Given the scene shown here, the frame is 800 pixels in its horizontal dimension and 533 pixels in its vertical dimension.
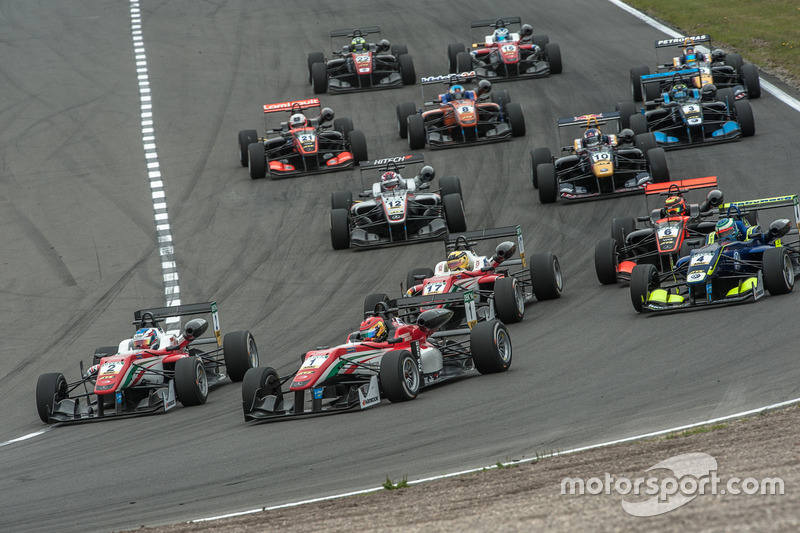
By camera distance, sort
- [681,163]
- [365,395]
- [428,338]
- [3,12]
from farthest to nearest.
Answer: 1. [3,12]
2. [681,163]
3. [428,338]
4. [365,395]

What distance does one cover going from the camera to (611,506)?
313 inches

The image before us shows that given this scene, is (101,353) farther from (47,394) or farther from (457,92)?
(457,92)

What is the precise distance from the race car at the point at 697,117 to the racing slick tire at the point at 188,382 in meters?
15.3

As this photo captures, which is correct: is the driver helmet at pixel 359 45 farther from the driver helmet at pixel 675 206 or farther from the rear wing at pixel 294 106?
the driver helmet at pixel 675 206

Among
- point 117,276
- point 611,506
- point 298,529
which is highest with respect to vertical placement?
point 611,506

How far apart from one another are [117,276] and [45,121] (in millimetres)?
13552

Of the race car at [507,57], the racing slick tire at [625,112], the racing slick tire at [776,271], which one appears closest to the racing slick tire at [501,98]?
the racing slick tire at [625,112]

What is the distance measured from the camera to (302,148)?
96.1 feet

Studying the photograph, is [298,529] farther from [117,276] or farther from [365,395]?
[117,276]

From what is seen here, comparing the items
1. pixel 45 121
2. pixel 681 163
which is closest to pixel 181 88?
pixel 45 121

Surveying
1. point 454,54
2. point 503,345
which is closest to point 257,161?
point 454,54

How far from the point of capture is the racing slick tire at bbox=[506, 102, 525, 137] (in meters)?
30.2

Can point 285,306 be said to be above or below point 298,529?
below

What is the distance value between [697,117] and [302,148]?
32.7 feet
